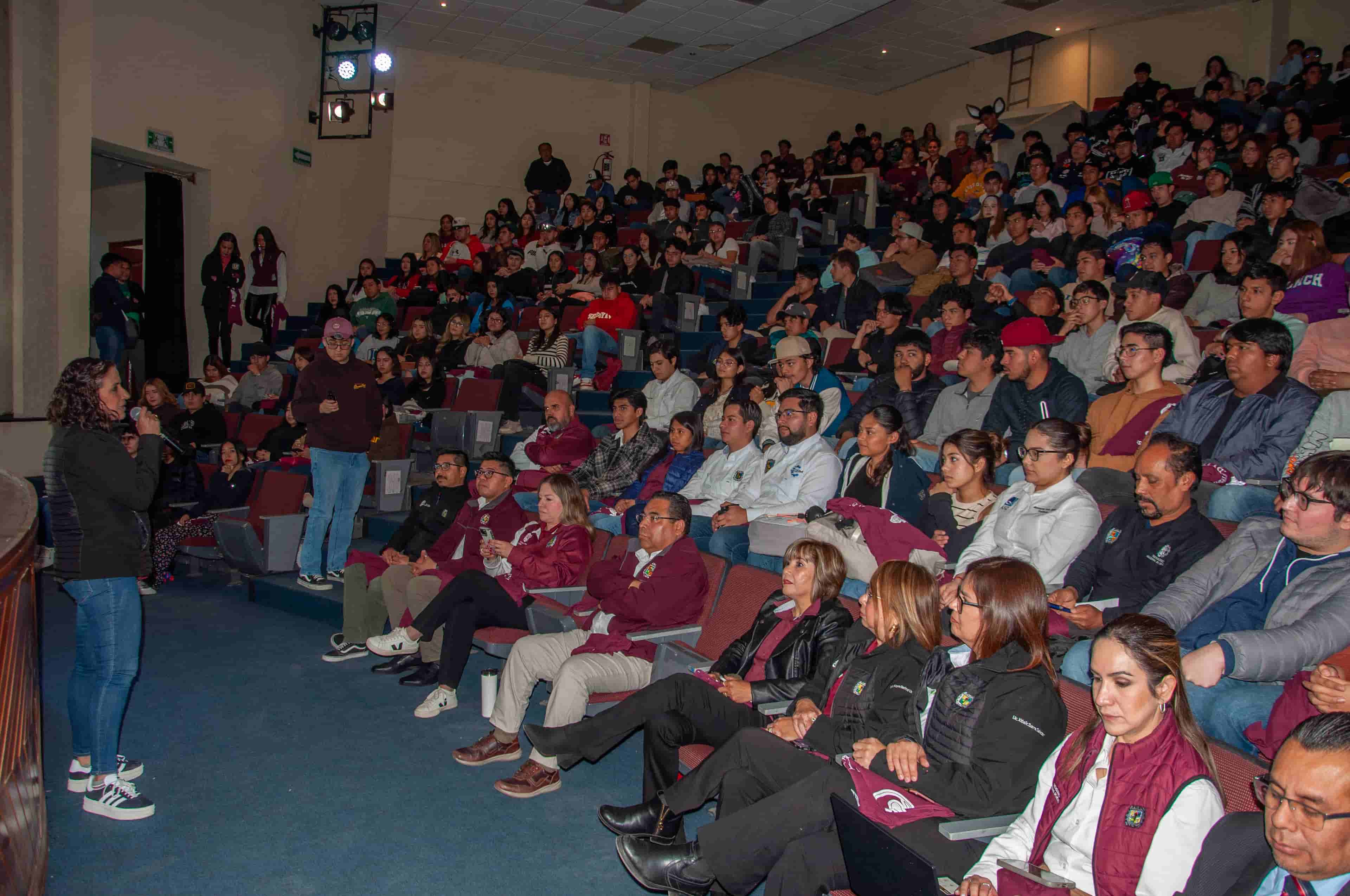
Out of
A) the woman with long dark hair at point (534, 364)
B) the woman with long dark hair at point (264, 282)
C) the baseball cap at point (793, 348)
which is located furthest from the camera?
the woman with long dark hair at point (264, 282)

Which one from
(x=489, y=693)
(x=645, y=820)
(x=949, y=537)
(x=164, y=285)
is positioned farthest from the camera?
(x=164, y=285)

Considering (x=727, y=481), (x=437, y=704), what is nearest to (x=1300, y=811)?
(x=437, y=704)

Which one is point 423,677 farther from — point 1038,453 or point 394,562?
point 1038,453

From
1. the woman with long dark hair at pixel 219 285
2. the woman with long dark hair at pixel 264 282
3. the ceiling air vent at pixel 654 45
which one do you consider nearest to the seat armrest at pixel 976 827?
the woman with long dark hair at pixel 219 285

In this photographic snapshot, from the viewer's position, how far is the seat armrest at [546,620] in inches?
146

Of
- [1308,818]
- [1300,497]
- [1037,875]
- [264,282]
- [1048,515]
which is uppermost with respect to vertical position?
[264,282]

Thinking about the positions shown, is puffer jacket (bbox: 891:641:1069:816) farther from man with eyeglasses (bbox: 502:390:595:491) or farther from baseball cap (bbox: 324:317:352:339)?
baseball cap (bbox: 324:317:352:339)

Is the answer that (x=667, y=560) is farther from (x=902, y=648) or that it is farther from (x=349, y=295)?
(x=349, y=295)

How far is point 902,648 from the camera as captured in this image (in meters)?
2.51

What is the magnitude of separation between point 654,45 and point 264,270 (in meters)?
5.46

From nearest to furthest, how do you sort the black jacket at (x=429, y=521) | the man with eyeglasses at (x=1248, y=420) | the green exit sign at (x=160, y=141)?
the man with eyeglasses at (x=1248, y=420), the black jacket at (x=429, y=521), the green exit sign at (x=160, y=141)

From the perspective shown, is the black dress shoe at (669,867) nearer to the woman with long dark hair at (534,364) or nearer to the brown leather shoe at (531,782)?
the brown leather shoe at (531,782)

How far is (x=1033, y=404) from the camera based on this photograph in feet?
13.0

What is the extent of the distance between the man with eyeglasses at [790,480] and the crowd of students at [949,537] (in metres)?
0.02
